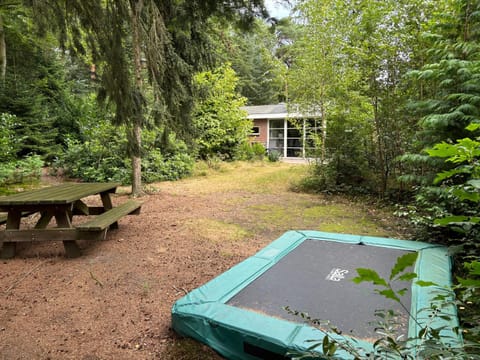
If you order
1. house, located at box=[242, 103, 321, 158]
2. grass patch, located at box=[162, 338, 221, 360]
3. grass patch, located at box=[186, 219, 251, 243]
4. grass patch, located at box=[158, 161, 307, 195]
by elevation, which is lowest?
grass patch, located at box=[162, 338, 221, 360]

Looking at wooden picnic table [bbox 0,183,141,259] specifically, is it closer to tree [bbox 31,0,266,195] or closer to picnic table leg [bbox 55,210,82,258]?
picnic table leg [bbox 55,210,82,258]

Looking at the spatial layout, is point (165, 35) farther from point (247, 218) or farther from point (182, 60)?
point (247, 218)

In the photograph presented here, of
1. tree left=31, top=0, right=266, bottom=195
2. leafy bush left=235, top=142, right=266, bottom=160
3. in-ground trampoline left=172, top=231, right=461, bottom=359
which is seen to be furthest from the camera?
leafy bush left=235, top=142, right=266, bottom=160

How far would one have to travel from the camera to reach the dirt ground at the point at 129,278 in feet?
6.32

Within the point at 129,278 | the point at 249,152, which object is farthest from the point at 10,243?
the point at 249,152

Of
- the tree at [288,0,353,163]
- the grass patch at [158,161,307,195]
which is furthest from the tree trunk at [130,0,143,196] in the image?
the tree at [288,0,353,163]

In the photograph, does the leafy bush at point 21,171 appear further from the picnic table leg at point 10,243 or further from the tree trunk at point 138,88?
the picnic table leg at point 10,243

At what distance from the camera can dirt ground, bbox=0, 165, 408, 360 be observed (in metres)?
1.93

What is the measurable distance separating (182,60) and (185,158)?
463cm

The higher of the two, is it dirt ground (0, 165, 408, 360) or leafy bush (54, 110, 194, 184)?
leafy bush (54, 110, 194, 184)

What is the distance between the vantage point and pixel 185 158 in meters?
10.1

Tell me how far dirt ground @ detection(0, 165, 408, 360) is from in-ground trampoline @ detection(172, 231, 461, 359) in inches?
9.3

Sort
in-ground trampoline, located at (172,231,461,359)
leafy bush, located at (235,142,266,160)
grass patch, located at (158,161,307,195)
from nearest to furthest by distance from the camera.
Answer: in-ground trampoline, located at (172,231,461,359), grass patch, located at (158,161,307,195), leafy bush, located at (235,142,266,160)

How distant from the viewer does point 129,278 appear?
2.84 m
